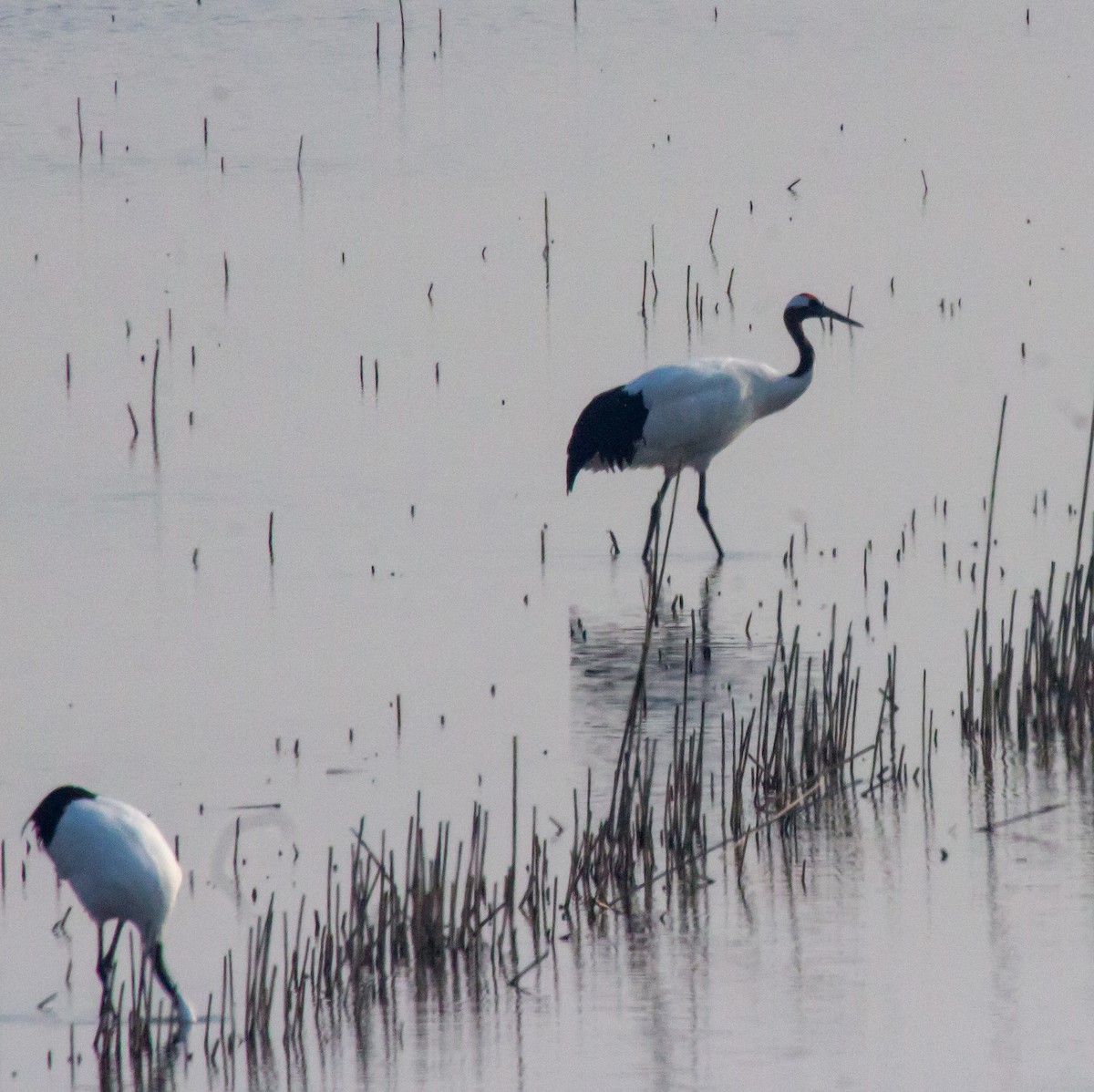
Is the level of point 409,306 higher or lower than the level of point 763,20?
lower

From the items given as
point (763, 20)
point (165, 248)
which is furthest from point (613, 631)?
point (763, 20)

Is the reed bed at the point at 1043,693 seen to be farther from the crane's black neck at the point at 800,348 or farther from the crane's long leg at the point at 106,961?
the crane's black neck at the point at 800,348

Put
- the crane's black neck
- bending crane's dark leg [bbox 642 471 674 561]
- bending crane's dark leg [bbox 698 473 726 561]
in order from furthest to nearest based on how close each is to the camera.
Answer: the crane's black neck, bending crane's dark leg [bbox 698 473 726 561], bending crane's dark leg [bbox 642 471 674 561]

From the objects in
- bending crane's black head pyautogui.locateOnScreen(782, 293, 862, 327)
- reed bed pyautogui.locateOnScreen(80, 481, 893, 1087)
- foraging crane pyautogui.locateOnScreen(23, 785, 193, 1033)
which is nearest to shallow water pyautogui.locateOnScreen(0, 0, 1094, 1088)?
reed bed pyautogui.locateOnScreen(80, 481, 893, 1087)

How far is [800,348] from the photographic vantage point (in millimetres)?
13336

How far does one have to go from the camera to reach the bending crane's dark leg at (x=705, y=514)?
1195 centimetres

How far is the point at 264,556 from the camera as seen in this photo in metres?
11.9

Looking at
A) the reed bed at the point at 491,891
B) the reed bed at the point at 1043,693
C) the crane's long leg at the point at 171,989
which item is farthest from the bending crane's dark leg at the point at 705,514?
the crane's long leg at the point at 171,989

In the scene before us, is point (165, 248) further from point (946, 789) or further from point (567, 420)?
point (946, 789)

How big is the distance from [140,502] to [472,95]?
15.7 metres

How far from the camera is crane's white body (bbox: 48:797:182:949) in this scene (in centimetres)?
636

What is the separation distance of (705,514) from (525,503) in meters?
1.15

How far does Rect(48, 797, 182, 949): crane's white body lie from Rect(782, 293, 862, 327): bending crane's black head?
7.81 m

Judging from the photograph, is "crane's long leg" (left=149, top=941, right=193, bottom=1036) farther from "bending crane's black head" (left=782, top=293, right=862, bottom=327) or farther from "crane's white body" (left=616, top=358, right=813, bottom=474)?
"bending crane's black head" (left=782, top=293, right=862, bottom=327)
